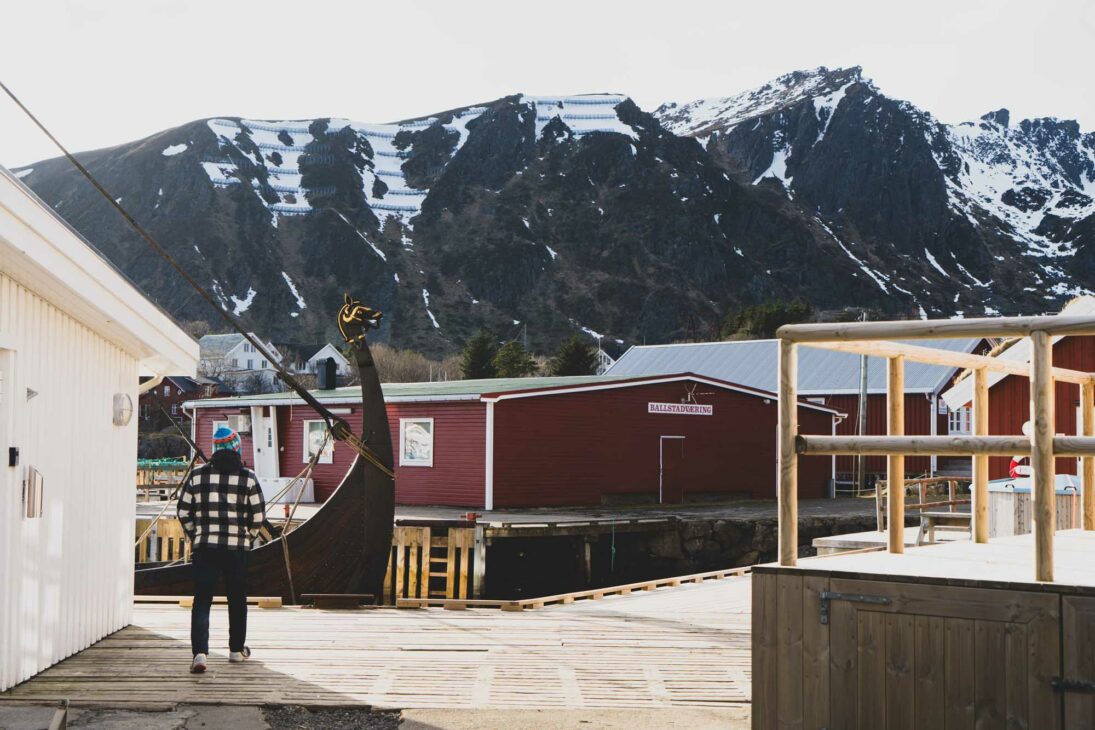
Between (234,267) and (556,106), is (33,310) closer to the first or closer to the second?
(234,267)

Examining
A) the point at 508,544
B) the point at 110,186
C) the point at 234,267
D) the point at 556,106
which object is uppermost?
the point at 556,106

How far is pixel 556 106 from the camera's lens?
196 metres

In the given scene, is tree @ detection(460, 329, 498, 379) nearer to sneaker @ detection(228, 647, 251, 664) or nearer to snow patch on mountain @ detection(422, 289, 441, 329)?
sneaker @ detection(228, 647, 251, 664)

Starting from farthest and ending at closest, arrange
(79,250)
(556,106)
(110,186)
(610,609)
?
(556,106), (110,186), (610,609), (79,250)

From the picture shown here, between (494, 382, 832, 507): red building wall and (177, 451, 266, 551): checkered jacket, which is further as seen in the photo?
(494, 382, 832, 507): red building wall

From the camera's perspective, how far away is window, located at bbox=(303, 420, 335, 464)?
1203 inches

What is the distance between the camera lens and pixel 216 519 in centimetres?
779

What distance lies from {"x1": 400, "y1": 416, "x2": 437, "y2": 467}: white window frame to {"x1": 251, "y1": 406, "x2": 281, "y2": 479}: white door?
177 inches

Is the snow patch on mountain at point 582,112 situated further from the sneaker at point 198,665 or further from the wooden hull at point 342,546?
the sneaker at point 198,665

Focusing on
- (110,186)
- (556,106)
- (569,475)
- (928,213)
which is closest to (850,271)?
(928,213)

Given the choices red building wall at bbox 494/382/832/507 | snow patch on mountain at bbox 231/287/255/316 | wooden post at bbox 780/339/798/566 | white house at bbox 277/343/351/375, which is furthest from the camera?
snow patch on mountain at bbox 231/287/255/316

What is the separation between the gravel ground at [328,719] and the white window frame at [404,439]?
842 inches

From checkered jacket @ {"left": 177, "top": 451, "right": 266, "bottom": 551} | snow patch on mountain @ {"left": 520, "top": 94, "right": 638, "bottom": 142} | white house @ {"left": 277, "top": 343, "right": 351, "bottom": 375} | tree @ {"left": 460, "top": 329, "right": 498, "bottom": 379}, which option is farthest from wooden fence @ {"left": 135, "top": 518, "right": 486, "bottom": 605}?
snow patch on mountain @ {"left": 520, "top": 94, "right": 638, "bottom": 142}

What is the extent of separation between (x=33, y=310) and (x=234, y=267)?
152391 mm
